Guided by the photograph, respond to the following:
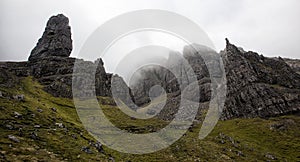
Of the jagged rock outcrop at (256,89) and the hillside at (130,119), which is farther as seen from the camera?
the jagged rock outcrop at (256,89)

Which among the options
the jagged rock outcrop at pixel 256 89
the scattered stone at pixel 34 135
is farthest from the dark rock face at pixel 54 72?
the scattered stone at pixel 34 135

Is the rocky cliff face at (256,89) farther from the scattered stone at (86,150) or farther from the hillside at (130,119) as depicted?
the scattered stone at (86,150)

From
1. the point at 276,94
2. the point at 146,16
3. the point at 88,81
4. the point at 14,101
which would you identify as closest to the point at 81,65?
the point at 88,81

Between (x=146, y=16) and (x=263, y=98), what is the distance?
118 metres

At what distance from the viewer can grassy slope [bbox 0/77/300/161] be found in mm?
46281

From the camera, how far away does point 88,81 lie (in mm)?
175500

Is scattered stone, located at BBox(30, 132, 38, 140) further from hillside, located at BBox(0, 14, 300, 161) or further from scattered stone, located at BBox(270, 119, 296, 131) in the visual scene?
scattered stone, located at BBox(270, 119, 296, 131)

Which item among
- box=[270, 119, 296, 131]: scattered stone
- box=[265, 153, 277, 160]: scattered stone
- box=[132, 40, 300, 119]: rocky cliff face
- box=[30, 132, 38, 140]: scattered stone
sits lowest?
box=[265, 153, 277, 160]: scattered stone

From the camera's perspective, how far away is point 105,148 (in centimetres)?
6806

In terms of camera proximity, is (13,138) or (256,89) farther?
(256,89)

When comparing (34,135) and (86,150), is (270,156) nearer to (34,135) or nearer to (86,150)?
(86,150)

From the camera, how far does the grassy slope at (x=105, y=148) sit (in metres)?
46.3

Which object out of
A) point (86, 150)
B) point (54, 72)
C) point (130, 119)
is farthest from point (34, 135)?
point (54, 72)

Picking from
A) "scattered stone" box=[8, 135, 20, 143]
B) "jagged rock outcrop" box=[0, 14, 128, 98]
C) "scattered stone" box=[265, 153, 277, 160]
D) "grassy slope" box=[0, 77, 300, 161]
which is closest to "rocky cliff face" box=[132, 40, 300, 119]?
"grassy slope" box=[0, 77, 300, 161]
